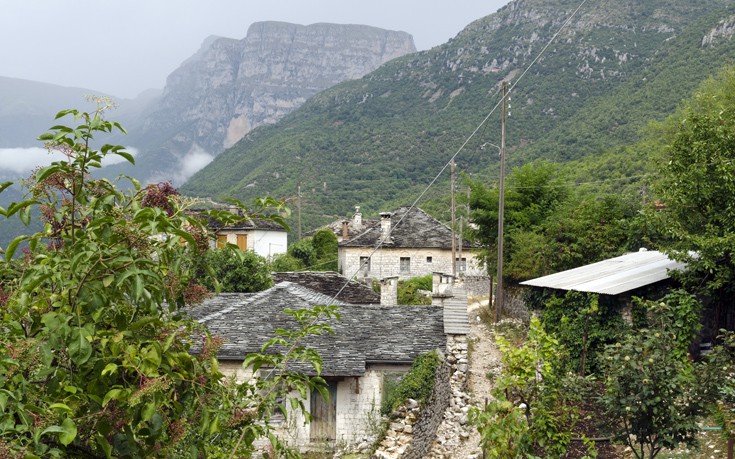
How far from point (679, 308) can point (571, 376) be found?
4.89m

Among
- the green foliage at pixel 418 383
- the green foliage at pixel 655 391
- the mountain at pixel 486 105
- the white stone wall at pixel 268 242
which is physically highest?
the mountain at pixel 486 105

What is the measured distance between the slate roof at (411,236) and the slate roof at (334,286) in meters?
15.7

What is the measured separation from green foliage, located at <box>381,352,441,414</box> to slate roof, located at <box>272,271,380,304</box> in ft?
33.0

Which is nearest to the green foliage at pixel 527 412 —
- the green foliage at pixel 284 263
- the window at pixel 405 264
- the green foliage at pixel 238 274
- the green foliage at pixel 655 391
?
the green foliage at pixel 655 391

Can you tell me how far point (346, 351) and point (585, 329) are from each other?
5855mm

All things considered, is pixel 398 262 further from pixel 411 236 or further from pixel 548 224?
pixel 548 224

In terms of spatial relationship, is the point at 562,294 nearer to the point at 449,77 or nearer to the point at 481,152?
the point at 481,152

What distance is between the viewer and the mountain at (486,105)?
61.2 meters

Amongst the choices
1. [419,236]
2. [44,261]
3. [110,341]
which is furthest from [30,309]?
[419,236]

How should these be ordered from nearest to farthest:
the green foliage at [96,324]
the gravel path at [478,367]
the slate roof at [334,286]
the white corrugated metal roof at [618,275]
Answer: the green foliage at [96,324] < the gravel path at [478,367] < the white corrugated metal roof at [618,275] < the slate roof at [334,286]

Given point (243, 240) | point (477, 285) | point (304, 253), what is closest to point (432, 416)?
point (477, 285)

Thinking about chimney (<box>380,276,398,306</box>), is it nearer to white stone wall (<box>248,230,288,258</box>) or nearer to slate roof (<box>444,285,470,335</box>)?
slate roof (<box>444,285,470,335</box>)

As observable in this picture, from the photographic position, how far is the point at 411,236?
4400 cm

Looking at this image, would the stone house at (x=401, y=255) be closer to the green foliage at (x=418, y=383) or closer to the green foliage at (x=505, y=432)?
the green foliage at (x=418, y=383)
